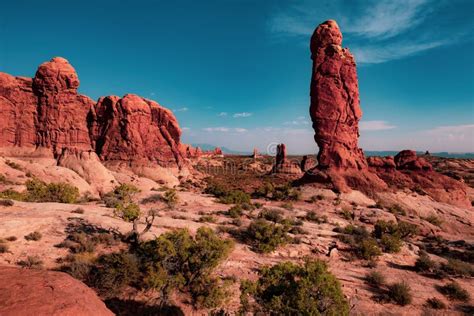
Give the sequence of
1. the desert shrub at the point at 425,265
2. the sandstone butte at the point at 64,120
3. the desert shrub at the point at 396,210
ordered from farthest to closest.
Result: 1. the sandstone butte at the point at 64,120
2. the desert shrub at the point at 396,210
3. the desert shrub at the point at 425,265

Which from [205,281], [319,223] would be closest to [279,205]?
[319,223]

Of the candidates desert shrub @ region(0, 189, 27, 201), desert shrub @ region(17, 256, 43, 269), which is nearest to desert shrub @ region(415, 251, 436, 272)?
desert shrub @ region(17, 256, 43, 269)

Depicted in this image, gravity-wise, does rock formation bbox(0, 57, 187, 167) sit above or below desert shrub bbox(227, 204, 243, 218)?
above

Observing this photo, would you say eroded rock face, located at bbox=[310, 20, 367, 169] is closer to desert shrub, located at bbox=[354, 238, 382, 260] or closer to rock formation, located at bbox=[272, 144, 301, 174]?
desert shrub, located at bbox=[354, 238, 382, 260]

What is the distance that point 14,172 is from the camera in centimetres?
2922

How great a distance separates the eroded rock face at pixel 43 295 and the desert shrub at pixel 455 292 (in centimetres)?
1488

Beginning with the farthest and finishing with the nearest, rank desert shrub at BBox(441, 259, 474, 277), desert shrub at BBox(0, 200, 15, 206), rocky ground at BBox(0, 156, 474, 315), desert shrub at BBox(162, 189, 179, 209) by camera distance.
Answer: desert shrub at BBox(162, 189, 179, 209) → desert shrub at BBox(0, 200, 15, 206) → desert shrub at BBox(441, 259, 474, 277) → rocky ground at BBox(0, 156, 474, 315)

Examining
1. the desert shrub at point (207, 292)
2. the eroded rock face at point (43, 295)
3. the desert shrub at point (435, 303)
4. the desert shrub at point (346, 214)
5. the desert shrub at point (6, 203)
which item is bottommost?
the desert shrub at point (435, 303)

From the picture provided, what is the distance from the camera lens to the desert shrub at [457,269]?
48.8 ft

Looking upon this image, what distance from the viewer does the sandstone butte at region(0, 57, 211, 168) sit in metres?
37.3

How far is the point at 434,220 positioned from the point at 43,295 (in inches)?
1317

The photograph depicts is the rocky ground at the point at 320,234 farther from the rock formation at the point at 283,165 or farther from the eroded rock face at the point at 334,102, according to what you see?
the rock formation at the point at 283,165

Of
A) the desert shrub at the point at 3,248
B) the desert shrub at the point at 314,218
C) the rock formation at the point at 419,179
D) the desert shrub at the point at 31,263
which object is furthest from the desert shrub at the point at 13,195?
the rock formation at the point at 419,179

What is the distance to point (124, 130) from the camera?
4438 cm
